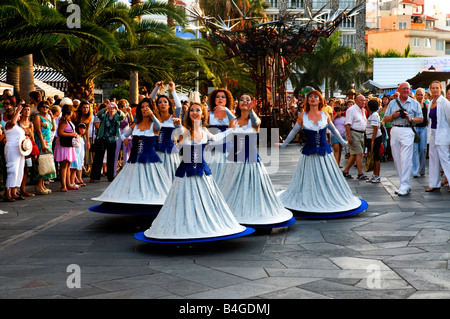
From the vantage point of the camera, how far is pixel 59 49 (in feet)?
60.3

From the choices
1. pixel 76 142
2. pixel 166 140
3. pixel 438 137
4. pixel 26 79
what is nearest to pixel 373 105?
pixel 438 137

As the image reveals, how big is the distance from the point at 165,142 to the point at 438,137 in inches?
196

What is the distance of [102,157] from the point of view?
14.3 m

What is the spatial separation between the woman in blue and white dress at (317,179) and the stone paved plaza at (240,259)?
27 centimetres

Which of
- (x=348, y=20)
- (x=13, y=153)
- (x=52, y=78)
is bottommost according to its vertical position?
(x=13, y=153)

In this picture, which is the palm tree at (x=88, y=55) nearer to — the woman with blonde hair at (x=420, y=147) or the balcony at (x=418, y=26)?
the woman with blonde hair at (x=420, y=147)

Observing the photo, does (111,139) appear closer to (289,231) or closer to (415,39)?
(289,231)

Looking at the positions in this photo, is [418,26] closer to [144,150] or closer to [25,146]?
[25,146]

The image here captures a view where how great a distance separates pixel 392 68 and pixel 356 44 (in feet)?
177

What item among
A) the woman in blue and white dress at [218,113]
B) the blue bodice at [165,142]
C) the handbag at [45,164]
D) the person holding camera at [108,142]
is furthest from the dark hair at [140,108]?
the person holding camera at [108,142]

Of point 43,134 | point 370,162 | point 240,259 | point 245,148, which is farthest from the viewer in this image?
point 370,162

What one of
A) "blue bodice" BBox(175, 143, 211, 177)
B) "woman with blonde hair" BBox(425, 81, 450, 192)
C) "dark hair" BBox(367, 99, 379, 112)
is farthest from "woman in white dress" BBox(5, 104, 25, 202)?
"woman with blonde hair" BBox(425, 81, 450, 192)

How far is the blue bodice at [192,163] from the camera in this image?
720 cm
